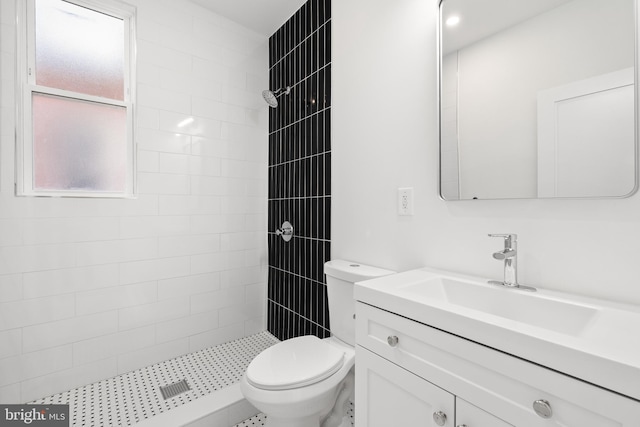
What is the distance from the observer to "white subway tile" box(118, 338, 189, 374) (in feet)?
5.99

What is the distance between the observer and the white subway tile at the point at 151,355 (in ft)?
5.99

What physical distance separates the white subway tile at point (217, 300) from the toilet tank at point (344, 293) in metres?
1.04

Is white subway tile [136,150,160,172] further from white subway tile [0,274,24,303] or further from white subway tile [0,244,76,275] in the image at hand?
white subway tile [0,274,24,303]

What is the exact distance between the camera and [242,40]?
2.30m

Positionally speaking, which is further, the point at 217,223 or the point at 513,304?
the point at 217,223

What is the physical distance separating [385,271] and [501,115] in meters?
0.80

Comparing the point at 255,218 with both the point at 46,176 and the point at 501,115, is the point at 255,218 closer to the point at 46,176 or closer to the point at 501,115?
the point at 46,176

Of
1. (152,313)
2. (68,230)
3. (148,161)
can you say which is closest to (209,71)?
(148,161)

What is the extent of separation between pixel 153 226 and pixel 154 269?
0.93ft

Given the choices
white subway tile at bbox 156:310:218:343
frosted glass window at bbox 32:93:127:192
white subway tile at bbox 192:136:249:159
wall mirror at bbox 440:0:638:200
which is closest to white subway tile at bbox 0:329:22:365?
white subway tile at bbox 156:310:218:343

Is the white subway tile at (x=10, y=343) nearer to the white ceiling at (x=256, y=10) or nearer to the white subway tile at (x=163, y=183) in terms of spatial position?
the white subway tile at (x=163, y=183)

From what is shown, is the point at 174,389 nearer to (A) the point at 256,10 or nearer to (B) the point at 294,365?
(B) the point at 294,365

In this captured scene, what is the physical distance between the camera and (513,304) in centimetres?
91

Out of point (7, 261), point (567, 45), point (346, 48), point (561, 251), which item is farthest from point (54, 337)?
point (567, 45)
